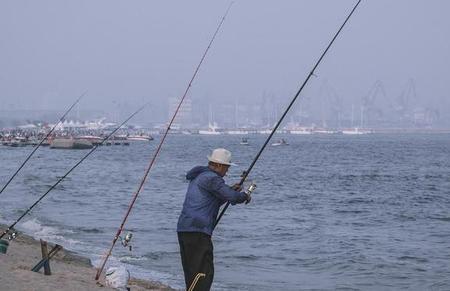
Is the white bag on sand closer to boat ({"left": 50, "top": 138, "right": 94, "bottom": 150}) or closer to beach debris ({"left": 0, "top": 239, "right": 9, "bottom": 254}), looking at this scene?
beach debris ({"left": 0, "top": 239, "right": 9, "bottom": 254})

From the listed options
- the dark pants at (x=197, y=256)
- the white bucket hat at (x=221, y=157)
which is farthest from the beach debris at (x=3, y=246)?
the white bucket hat at (x=221, y=157)

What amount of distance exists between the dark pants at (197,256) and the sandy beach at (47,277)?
5.94 ft

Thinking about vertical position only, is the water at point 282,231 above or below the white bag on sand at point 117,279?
below

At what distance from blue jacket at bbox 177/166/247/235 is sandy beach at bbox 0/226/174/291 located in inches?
78.8

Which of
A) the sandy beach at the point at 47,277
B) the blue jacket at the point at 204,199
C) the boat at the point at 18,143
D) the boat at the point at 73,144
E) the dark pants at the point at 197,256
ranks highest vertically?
the blue jacket at the point at 204,199

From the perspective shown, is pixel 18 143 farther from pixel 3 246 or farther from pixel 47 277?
pixel 47 277

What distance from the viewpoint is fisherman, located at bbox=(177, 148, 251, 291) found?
6.30 metres

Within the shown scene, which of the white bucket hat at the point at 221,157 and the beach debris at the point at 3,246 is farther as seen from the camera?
the beach debris at the point at 3,246

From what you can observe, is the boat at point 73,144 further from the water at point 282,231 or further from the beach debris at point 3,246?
the beach debris at point 3,246

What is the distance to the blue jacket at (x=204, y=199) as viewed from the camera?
6.26 meters

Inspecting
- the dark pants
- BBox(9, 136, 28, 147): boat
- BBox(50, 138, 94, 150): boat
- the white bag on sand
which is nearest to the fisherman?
the dark pants

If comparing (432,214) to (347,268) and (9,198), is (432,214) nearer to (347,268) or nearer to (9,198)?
(347,268)

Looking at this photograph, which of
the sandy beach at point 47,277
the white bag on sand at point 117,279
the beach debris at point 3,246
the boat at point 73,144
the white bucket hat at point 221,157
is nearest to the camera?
the white bucket hat at point 221,157

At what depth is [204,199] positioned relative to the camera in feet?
20.9
